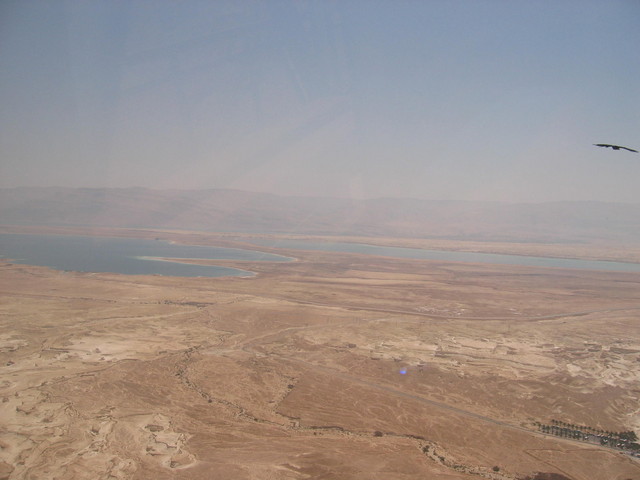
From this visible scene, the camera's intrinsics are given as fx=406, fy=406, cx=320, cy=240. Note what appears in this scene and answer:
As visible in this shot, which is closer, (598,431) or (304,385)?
(598,431)

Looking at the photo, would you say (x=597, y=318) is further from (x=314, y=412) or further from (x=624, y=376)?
(x=314, y=412)

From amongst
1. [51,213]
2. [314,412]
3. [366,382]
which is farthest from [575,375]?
[51,213]

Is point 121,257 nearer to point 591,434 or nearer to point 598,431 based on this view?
point 591,434

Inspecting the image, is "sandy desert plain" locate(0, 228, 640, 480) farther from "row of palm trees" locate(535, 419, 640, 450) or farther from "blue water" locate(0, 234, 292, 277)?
"blue water" locate(0, 234, 292, 277)

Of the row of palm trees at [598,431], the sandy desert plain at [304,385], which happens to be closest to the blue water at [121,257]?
the sandy desert plain at [304,385]

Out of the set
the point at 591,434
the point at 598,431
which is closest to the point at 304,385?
the point at 591,434

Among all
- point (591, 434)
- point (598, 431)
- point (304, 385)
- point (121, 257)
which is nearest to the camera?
point (591, 434)
